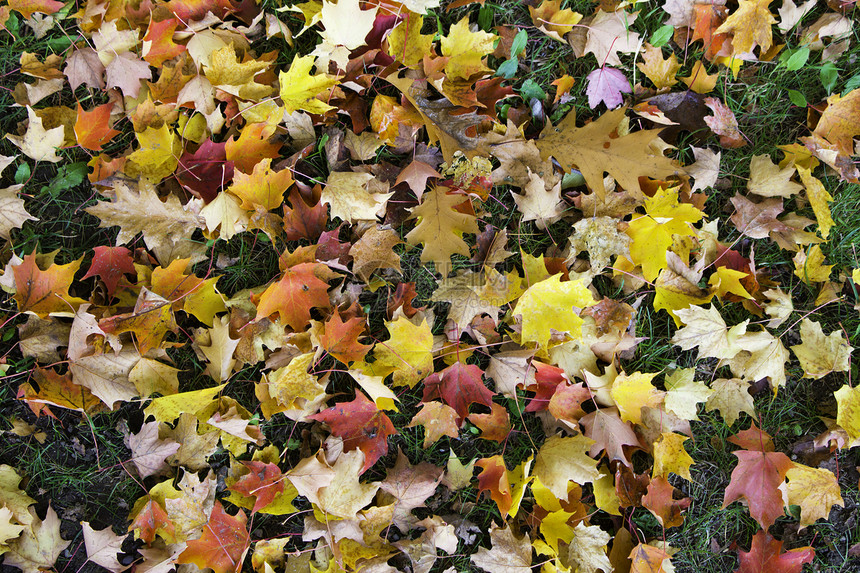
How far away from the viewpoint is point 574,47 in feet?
6.66

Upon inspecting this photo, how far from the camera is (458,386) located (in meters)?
1.91

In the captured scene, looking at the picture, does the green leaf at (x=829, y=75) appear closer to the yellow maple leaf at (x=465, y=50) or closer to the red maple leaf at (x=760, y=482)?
the yellow maple leaf at (x=465, y=50)

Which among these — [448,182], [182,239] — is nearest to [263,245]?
[182,239]

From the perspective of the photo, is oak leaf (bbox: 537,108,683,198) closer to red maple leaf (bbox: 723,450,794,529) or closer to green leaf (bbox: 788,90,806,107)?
green leaf (bbox: 788,90,806,107)

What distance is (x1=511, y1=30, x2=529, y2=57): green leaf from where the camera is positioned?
1.99m

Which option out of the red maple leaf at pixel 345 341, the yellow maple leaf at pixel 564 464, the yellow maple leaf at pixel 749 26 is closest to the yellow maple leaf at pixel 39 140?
the red maple leaf at pixel 345 341

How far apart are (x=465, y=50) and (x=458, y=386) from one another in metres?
1.21

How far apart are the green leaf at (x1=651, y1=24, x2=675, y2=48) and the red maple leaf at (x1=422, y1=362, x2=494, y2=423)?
1.42 meters

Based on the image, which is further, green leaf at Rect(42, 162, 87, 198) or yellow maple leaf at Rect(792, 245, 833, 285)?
yellow maple leaf at Rect(792, 245, 833, 285)

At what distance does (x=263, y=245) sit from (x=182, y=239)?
0.28 meters

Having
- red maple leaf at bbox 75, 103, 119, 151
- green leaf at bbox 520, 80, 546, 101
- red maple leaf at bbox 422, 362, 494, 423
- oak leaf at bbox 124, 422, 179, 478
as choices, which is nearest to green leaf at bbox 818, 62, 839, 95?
green leaf at bbox 520, 80, 546, 101

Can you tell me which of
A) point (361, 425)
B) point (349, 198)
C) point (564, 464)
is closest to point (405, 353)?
point (361, 425)

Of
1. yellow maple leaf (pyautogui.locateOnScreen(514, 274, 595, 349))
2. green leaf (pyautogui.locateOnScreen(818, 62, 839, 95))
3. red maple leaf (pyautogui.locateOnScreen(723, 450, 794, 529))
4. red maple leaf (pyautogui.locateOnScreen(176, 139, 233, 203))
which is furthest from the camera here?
green leaf (pyautogui.locateOnScreen(818, 62, 839, 95))

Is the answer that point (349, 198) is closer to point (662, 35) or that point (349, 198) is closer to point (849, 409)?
point (662, 35)
